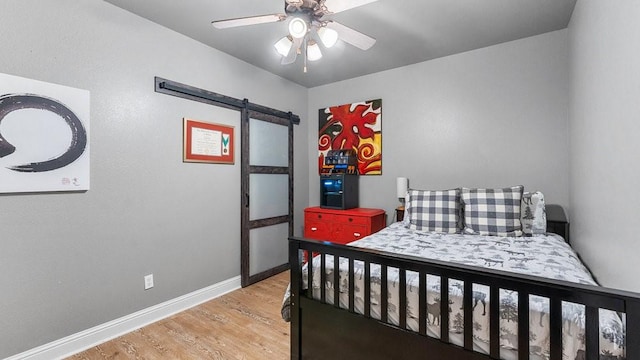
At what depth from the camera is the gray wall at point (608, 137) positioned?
113 centimetres

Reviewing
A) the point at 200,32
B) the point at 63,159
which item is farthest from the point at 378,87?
the point at 63,159

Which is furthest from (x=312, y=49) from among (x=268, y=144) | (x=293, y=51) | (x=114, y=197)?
(x=114, y=197)

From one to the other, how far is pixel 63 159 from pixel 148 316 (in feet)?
4.54

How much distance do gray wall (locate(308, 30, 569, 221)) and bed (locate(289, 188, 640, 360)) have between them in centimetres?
98

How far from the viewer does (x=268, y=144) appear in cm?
350

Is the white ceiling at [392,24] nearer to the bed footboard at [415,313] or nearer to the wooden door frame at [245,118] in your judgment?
the wooden door frame at [245,118]

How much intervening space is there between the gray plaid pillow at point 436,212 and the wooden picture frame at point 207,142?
1.94 metres

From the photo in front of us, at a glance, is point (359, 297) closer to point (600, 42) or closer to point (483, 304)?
point (483, 304)

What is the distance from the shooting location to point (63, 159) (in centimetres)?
190

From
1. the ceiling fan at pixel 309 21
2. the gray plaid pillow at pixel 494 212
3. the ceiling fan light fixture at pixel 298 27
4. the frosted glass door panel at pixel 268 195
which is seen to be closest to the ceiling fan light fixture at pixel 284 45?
the ceiling fan at pixel 309 21

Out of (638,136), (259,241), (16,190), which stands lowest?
(259,241)

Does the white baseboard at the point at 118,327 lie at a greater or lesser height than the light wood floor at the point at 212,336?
greater

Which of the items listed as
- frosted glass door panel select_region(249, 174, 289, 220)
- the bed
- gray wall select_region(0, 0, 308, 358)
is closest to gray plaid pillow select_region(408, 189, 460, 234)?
the bed

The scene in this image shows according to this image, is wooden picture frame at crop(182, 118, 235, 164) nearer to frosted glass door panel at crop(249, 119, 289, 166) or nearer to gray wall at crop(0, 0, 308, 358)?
gray wall at crop(0, 0, 308, 358)
